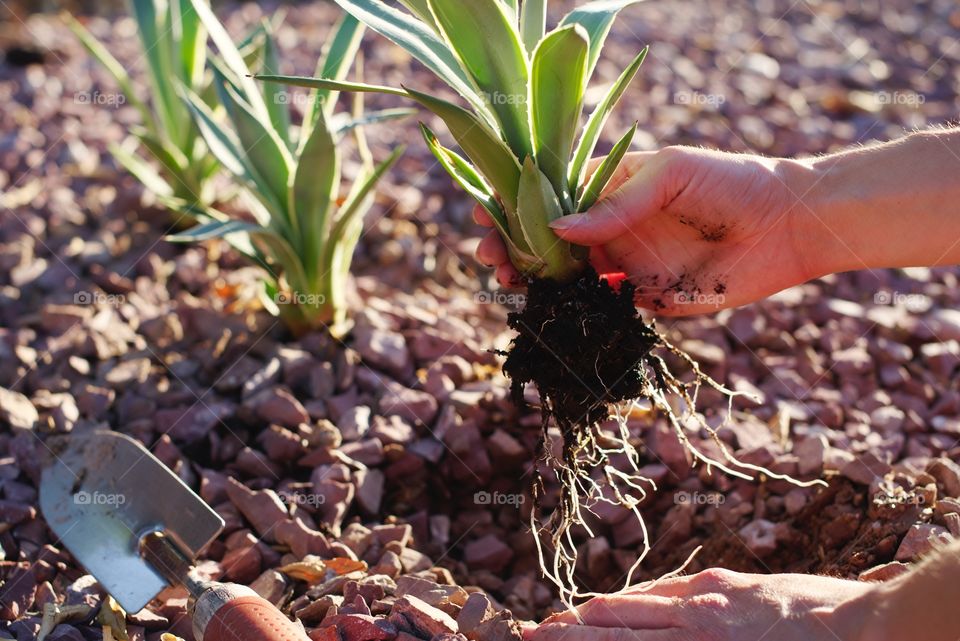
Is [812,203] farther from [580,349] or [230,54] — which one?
[230,54]

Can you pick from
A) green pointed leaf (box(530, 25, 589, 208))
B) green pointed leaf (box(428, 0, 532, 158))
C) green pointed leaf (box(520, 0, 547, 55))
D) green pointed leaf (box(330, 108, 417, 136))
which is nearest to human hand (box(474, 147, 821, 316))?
green pointed leaf (box(530, 25, 589, 208))

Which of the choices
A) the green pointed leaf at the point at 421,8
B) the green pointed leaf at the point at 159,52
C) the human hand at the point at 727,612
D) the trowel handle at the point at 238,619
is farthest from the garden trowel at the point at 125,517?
the green pointed leaf at the point at 159,52

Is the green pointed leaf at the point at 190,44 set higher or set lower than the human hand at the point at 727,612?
higher

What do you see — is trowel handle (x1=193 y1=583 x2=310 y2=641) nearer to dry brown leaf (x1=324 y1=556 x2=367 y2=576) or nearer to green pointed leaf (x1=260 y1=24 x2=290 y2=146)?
dry brown leaf (x1=324 y1=556 x2=367 y2=576)

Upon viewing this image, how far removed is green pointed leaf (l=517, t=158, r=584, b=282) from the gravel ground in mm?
212

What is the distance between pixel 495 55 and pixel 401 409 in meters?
0.95

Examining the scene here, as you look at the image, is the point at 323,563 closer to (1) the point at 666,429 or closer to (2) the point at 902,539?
(1) the point at 666,429

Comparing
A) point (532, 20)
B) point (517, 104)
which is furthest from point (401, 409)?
point (532, 20)

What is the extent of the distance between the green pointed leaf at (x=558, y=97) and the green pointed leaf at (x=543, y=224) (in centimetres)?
6

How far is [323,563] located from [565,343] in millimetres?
651

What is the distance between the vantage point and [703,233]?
187 cm

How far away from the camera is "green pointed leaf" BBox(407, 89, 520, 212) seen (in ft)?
5.15

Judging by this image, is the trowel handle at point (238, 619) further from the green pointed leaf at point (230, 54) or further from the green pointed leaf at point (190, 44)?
the green pointed leaf at point (190, 44)

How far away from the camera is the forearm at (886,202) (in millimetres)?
1840
